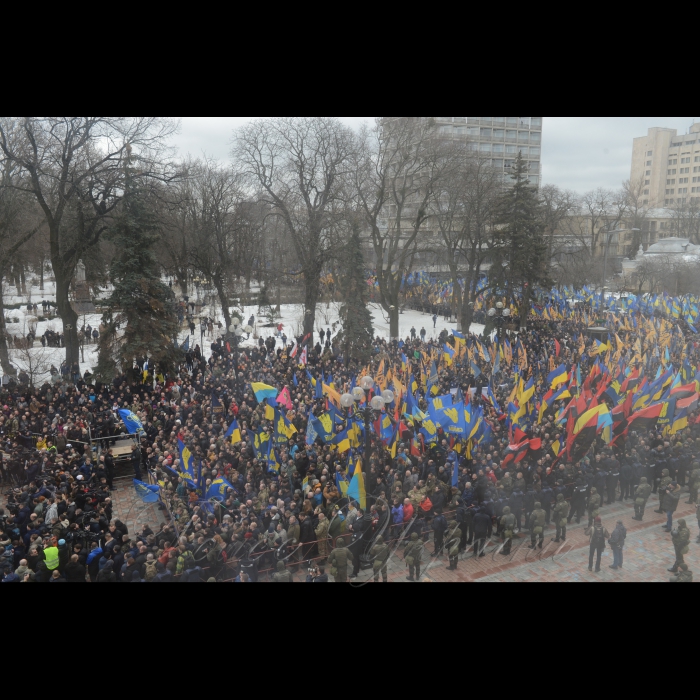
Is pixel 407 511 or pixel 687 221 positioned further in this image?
pixel 687 221

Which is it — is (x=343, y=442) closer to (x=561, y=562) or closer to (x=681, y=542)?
(x=561, y=562)

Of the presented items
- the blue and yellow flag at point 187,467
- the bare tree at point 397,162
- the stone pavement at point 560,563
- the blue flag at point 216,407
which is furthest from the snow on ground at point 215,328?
the stone pavement at point 560,563

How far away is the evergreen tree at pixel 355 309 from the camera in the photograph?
27.9m

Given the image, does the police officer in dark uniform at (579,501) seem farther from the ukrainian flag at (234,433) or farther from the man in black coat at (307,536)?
the ukrainian flag at (234,433)

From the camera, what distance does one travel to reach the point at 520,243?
3322 centimetres

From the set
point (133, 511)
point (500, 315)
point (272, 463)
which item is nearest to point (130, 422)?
point (133, 511)

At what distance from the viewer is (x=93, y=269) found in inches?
1153

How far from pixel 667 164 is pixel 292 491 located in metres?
81.9

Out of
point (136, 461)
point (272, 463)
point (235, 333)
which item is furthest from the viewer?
point (235, 333)

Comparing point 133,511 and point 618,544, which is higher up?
point 618,544

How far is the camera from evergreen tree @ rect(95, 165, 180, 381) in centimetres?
2230

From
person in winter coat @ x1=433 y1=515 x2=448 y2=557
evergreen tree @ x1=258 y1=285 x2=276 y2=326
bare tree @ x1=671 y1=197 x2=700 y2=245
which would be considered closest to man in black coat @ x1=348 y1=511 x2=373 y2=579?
person in winter coat @ x1=433 y1=515 x2=448 y2=557

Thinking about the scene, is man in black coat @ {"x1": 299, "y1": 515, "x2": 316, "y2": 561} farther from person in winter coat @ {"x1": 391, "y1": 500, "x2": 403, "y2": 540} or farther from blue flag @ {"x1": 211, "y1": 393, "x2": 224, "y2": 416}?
blue flag @ {"x1": 211, "y1": 393, "x2": 224, "y2": 416}

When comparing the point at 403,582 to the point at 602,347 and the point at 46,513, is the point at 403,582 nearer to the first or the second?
the point at 46,513
